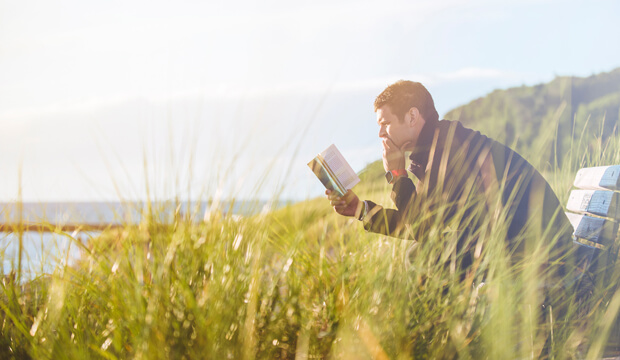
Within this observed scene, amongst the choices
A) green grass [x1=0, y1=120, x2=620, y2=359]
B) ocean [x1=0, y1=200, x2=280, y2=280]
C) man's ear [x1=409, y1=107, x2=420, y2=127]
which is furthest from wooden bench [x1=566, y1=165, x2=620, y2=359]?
ocean [x1=0, y1=200, x2=280, y2=280]

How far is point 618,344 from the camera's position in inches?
119

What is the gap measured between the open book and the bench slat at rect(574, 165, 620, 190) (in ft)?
5.77

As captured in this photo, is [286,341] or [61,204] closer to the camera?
[286,341]

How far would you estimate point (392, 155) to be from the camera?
3086 millimetres

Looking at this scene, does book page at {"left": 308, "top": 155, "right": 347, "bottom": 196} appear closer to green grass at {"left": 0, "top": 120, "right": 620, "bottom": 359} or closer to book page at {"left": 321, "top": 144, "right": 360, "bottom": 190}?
book page at {"left": 321, "top": 144, "right": 360, "bottom": 190}

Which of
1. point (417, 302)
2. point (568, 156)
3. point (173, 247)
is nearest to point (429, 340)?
point (417, 302)

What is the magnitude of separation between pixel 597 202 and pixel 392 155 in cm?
147

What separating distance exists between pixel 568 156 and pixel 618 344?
6.53 ft

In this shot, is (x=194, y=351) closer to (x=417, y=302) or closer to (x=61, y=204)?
(x=417, y=302)

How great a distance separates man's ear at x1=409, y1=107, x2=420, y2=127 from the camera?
115 inches

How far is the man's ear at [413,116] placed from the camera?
2928mm

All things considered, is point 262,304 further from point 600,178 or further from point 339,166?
point 600,178

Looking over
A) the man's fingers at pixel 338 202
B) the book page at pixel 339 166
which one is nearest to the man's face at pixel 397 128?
the book page at pixel 339 166

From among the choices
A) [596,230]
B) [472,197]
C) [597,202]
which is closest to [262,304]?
[472,197]
